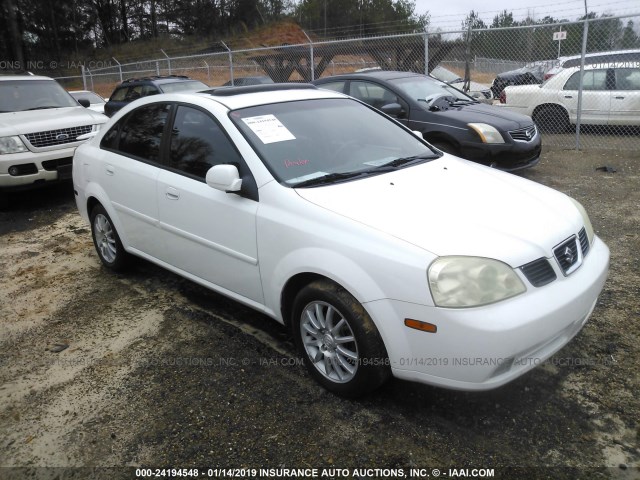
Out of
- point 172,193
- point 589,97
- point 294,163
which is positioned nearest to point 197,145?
point 172,193

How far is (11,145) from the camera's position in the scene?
22.1ft

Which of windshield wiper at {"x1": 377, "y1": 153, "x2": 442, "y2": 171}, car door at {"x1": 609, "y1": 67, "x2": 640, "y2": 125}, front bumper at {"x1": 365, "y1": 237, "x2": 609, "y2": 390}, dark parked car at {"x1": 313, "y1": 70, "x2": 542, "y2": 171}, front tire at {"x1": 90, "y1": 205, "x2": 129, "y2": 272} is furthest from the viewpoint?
car door at {"x1": 609, "y1": 67, "x2": 640, "y2": 125}

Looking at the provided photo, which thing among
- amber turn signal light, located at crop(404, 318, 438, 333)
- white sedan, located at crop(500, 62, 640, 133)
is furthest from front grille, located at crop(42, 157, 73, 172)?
white sedan, located at crop(500, 62, 640, 133)

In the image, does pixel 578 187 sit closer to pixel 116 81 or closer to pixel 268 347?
pixel 268 347

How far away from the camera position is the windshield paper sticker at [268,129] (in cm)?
329

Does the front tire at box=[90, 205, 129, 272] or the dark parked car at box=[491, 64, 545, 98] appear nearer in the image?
the front tire at box=[90, 205, 129, 272]

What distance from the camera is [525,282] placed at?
2.46 m

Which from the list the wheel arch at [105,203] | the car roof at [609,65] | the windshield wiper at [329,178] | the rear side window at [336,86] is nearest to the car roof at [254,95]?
the windshield wiper at [329,178]

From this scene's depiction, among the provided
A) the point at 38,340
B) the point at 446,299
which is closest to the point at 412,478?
the point at 446,299

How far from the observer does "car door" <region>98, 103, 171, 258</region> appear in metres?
3.90

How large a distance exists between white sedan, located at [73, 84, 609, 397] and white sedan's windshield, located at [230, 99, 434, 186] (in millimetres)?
12

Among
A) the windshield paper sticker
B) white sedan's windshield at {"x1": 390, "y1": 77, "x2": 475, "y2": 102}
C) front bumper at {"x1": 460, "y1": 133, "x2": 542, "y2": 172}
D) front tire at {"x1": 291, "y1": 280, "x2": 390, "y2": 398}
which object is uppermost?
white sedan's windshield at {"x1": 390, "y1": 77, "x2": 475, "y2": 102}

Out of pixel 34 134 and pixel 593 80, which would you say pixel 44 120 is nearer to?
pixel 34 134

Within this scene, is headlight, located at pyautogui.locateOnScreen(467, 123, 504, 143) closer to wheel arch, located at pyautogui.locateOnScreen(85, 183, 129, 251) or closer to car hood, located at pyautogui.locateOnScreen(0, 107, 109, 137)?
wheel arch, located at pyautogui.locateOnScreen(85, 183, 129, 251)
